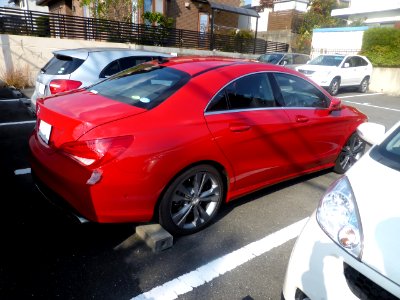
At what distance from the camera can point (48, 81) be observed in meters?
5.36

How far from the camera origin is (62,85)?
5074 millimetres

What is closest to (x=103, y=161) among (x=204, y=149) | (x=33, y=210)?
(x=204, y=149)

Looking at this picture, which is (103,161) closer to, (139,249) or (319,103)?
(139,249)

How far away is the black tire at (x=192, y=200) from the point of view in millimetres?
2775

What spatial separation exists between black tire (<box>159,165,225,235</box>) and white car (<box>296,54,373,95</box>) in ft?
34.9

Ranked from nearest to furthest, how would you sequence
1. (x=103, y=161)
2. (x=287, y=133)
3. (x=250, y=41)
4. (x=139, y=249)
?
(x=103, y=161)
(x=139, y=249)
(x=287, y=133)
(x=250, y=41)

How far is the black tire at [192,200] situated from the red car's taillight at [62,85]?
3157mm

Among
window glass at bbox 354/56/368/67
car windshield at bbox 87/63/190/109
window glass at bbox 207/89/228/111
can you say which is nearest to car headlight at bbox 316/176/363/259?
window glass at bbox 207/89/228/111

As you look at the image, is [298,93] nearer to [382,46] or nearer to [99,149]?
[99,149]

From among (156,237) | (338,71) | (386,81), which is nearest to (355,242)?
(156,237)

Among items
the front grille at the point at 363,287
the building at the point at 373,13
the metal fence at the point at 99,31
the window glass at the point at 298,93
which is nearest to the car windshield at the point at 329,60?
the metal fence at the point at 99,31

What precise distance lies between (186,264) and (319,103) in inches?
103

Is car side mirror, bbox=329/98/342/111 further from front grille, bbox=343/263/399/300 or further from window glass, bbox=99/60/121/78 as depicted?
window glass, bbox=99/60/121/78

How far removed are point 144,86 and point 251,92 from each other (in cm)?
109
